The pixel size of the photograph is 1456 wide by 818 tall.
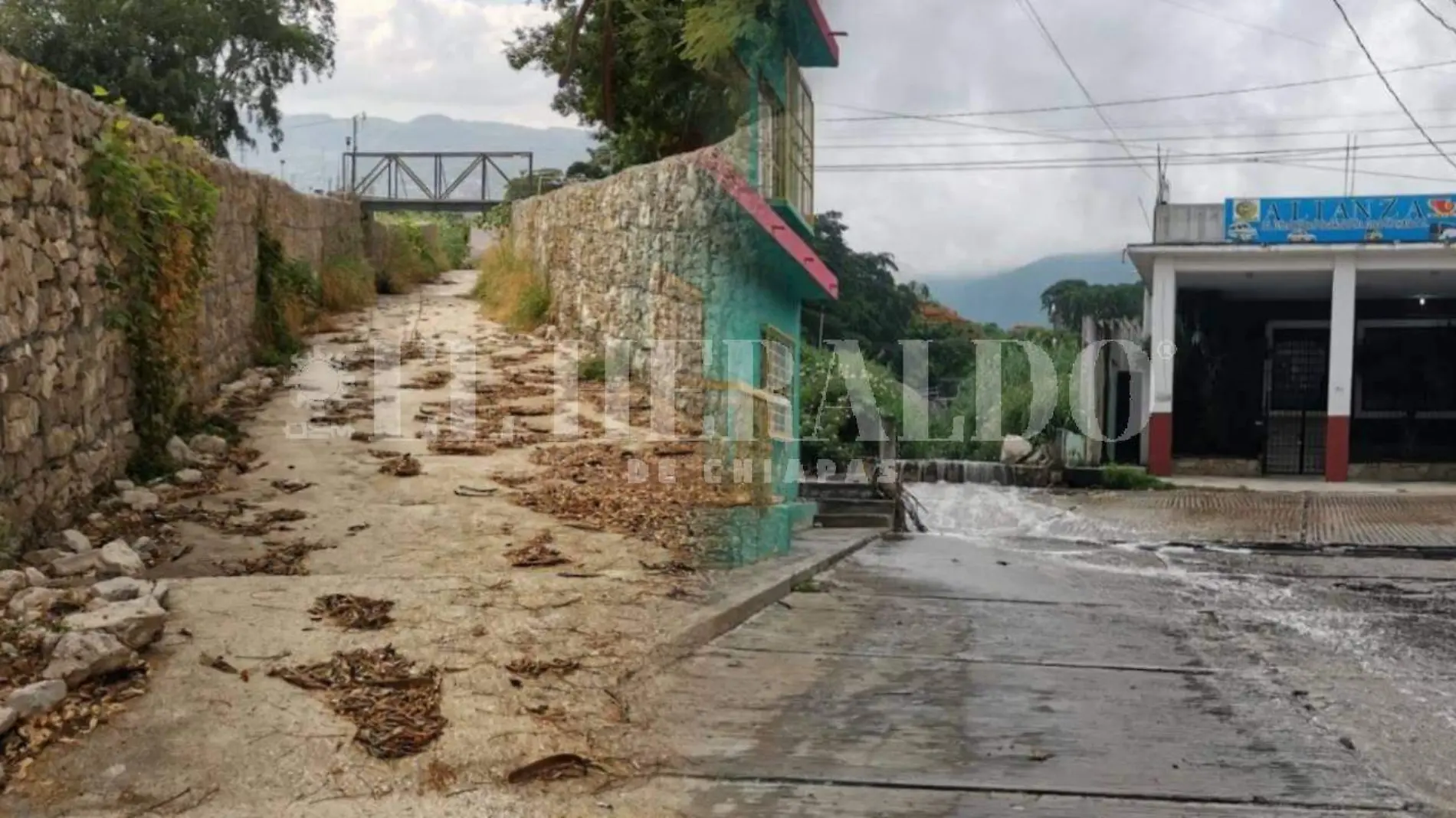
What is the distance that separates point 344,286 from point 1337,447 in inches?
440

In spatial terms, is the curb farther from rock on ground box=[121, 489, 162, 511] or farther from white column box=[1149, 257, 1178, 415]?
white column box=[1149, 257, 1178, 415]

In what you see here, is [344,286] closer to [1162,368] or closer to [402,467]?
[402,467]

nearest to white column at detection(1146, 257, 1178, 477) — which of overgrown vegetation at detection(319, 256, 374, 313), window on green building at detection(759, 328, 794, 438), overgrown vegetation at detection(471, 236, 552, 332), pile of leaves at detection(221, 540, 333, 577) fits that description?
window on green building at detection(759, 328, 794, 438)

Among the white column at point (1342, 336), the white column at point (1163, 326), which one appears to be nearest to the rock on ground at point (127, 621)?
the white column at point (1163, 326)

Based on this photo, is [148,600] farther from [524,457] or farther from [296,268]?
[296,268]

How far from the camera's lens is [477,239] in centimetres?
1420

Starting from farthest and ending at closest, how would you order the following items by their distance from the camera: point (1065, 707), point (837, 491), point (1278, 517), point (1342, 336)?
point (1342, 336), point (837, 491), point (1278, 517), point (1065, 707)

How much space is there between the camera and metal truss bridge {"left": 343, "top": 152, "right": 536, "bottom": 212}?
1079cm

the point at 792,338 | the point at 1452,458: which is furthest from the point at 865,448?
the point at 1452,458

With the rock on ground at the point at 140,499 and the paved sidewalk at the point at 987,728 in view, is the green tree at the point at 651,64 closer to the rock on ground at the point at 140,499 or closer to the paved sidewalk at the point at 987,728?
the paved sidewalk at the point at 987,728

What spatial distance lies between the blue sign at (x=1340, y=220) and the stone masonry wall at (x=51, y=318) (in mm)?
12102

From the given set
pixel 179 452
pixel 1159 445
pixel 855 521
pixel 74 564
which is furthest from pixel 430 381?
pixel 1159 445

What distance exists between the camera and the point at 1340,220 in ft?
45.9

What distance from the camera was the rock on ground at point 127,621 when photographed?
328 cm
